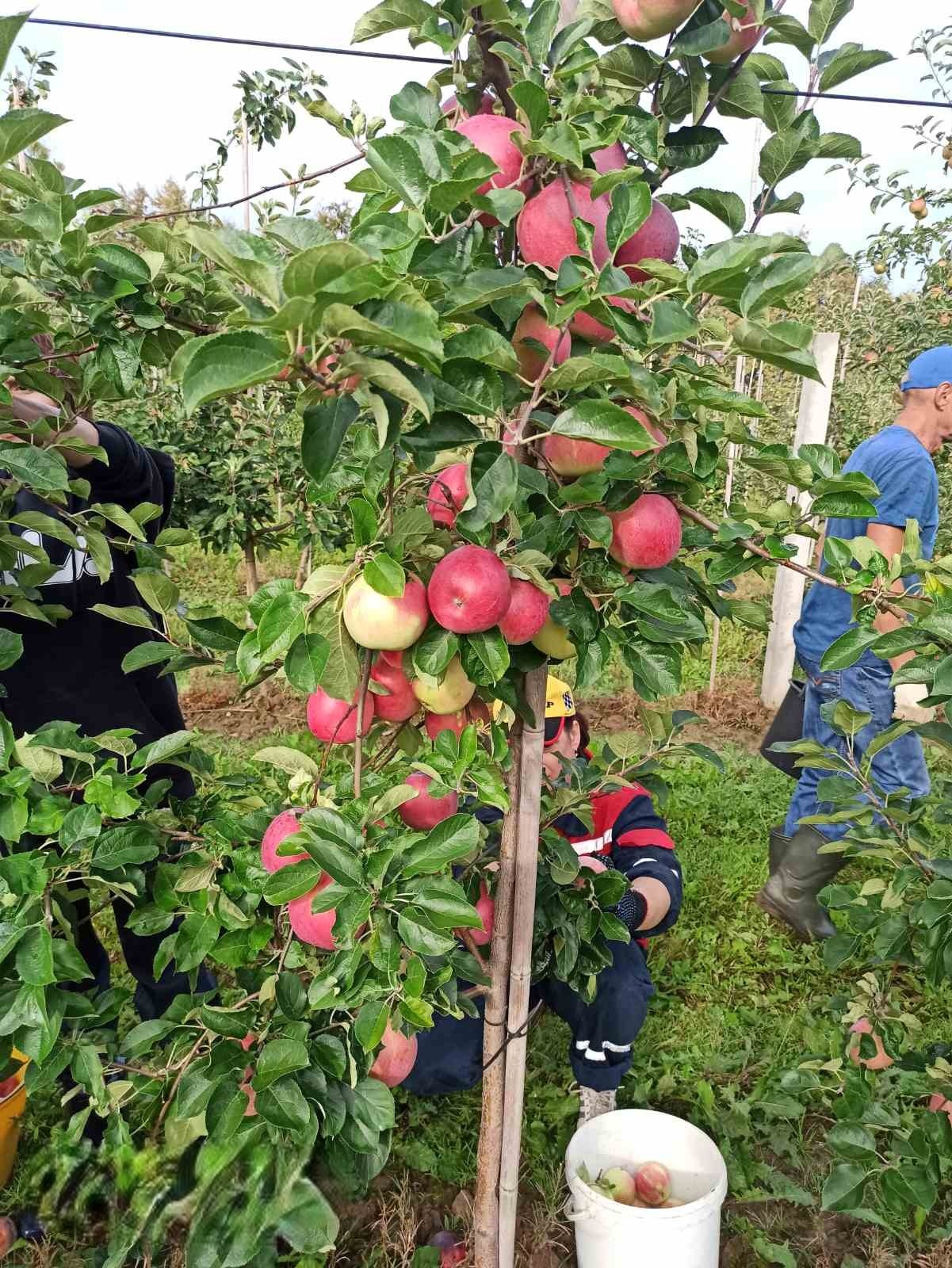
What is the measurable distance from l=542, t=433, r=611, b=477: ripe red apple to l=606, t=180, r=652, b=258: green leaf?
186 millimetres

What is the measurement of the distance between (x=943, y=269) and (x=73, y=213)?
447 cm

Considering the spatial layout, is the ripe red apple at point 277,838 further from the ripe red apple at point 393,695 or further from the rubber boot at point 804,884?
the rubber boot at point 804,884

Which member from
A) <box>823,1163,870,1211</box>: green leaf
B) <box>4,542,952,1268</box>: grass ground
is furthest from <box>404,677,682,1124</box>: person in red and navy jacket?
<box>823,1163,870,1211</box>: green leaf

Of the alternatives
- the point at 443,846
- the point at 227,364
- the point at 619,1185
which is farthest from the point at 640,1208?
the point at 227,364

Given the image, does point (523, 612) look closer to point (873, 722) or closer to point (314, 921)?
point (314, 921)

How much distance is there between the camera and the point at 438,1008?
0.98m

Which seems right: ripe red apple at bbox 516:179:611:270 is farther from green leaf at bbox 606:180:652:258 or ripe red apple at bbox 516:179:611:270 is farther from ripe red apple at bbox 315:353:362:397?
ripe red apple at bbox 315:353:362:397

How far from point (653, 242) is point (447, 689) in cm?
46

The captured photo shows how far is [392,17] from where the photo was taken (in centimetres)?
82

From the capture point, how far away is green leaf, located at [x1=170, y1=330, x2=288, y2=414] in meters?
0.51

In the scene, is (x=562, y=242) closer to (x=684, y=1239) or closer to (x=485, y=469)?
(x=485, y=469)

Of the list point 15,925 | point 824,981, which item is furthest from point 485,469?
point 824,981

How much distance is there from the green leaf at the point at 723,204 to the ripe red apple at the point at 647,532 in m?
0.29

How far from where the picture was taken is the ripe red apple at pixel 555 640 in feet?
3.01
